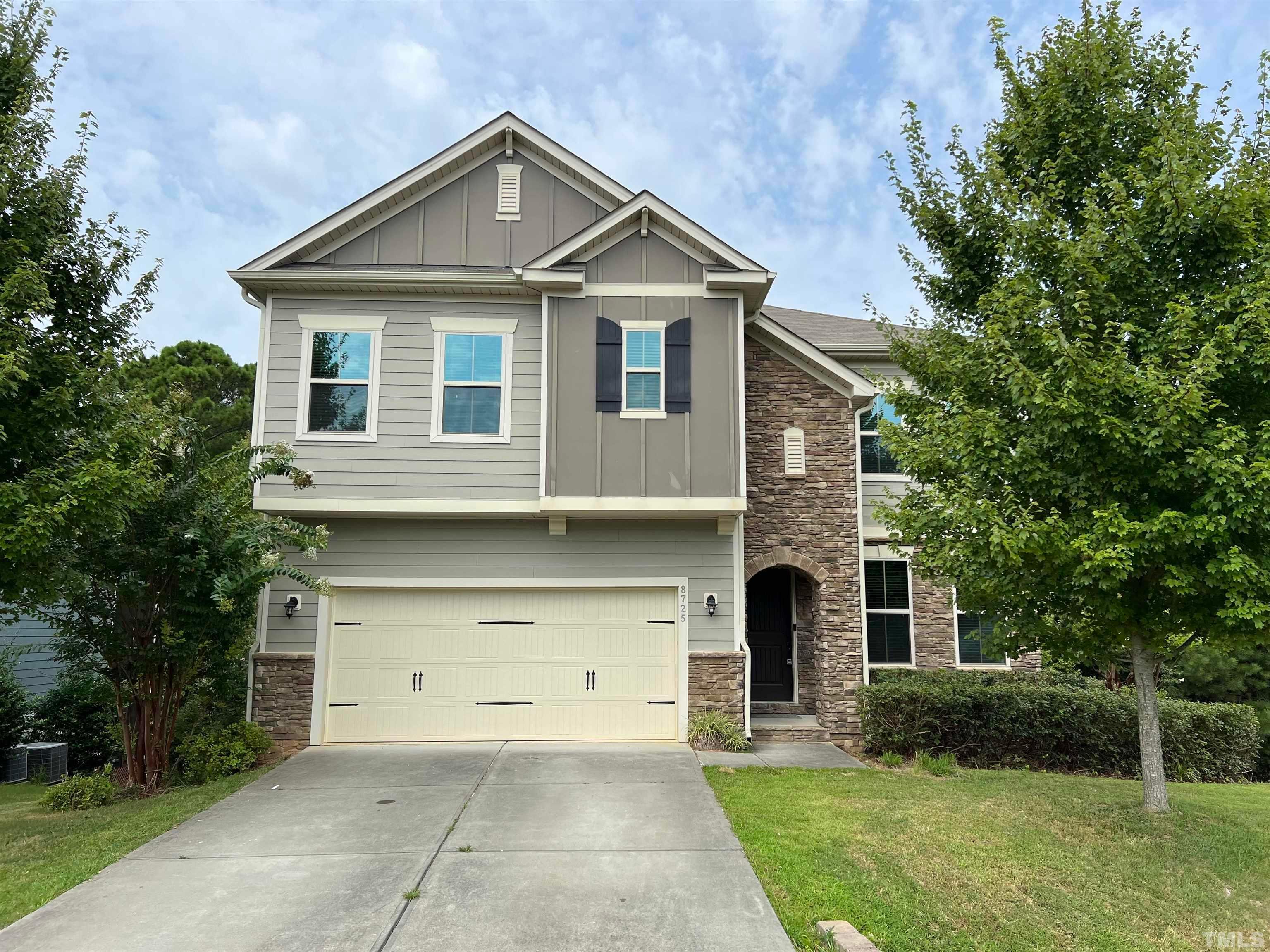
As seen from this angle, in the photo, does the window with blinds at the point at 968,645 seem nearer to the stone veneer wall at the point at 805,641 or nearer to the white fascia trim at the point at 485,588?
the stone veneer wall at the point at 805,641

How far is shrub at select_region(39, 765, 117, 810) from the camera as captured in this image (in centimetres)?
777

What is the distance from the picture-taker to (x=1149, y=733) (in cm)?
678

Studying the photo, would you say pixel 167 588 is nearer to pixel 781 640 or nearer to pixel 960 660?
pixel 781 640

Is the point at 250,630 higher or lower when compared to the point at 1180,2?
lower

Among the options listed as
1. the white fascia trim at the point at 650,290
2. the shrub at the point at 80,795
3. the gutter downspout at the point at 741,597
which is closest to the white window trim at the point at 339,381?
the white fascia trim at the point at 650,290

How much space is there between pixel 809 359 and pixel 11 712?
13.0 m

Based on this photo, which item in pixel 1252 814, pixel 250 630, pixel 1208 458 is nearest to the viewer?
pixel 1208 458

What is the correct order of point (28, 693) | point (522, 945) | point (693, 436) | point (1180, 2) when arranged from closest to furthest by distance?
point (522, 945)
point (1180, 2)
point (693, 436)
point (28, 693)

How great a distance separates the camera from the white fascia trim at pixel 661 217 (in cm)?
1024

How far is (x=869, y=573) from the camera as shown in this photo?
12.7 m

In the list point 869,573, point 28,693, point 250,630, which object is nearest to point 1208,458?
point 869,573

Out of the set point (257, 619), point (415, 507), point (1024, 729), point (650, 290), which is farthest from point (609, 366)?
point (1024, 729)

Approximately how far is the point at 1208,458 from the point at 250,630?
9795 mm

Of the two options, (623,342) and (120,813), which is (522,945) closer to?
(120,813)
